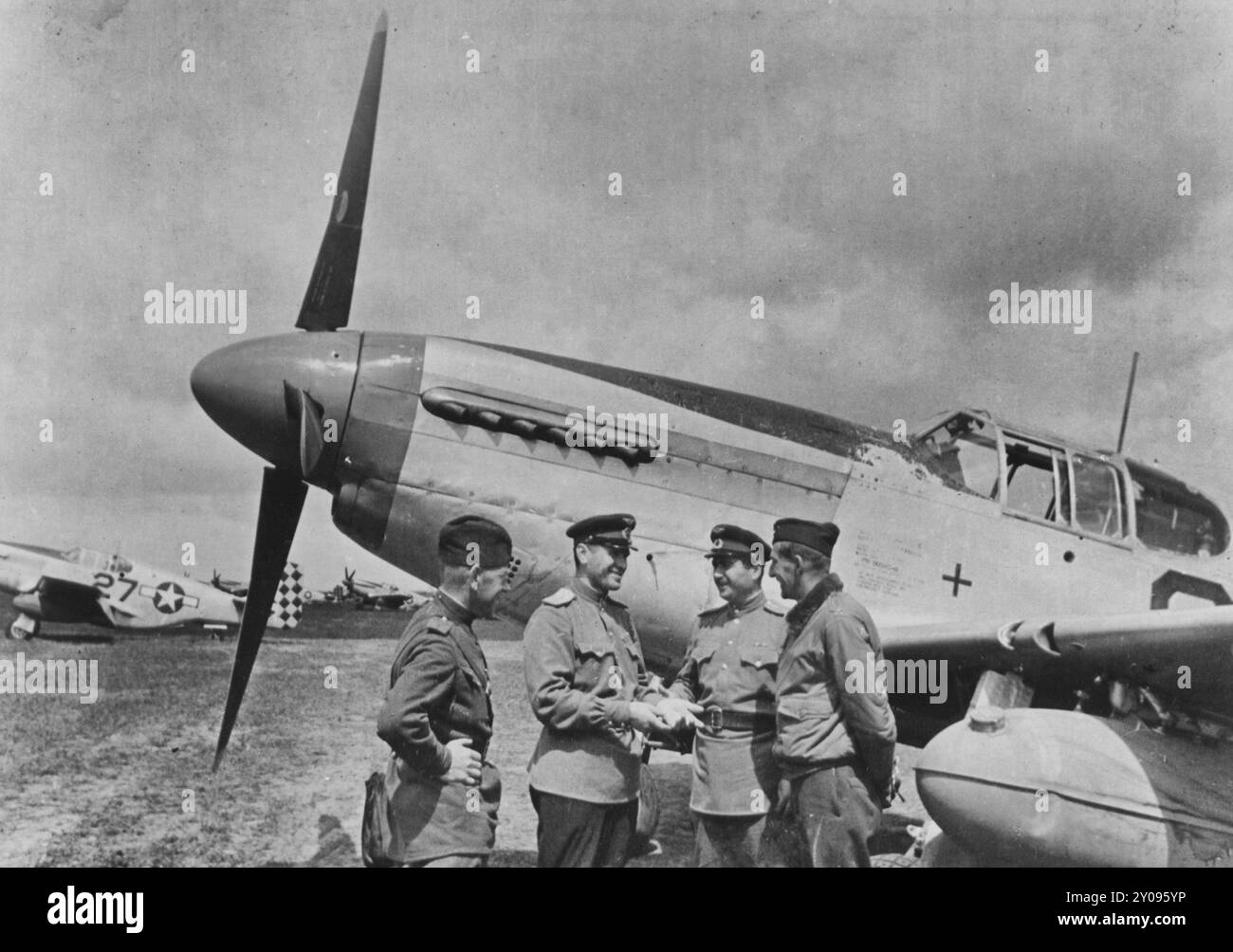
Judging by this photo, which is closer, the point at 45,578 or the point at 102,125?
the point at 102,125

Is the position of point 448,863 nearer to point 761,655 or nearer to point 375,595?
point 761,655

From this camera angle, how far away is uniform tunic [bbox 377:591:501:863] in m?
2.54

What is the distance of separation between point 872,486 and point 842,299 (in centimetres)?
105

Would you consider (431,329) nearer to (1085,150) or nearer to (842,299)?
(842,299)

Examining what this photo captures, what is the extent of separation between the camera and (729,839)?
10.2 feet

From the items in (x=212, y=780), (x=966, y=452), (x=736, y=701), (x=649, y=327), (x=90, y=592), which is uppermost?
(x=649, y=327)

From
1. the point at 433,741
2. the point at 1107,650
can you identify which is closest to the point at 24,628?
the point at 433,741

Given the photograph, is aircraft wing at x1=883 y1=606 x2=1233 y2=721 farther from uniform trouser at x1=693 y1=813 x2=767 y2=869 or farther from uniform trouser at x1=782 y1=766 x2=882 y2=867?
uniform trouser at x1=693 y1=813 x2=767 y2=869

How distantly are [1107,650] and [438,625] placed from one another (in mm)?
2563

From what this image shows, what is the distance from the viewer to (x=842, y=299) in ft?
14.9

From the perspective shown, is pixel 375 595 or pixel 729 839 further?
pixel 375 595

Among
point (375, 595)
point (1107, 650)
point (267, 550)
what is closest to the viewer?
point (1107, 650)
